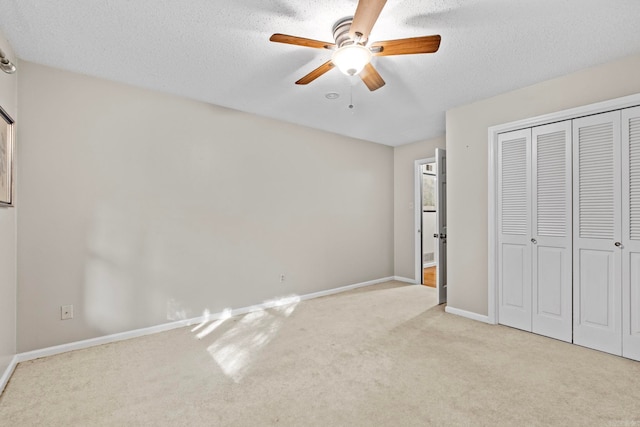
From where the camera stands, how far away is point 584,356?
8.52 ft

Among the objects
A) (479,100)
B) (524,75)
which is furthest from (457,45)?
(479,100)

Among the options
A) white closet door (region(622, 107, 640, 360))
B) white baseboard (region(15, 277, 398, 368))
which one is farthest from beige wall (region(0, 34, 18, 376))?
white closet door (region(622, 107, 640, 360))

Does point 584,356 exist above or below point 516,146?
below

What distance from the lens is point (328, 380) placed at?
87.8 inches

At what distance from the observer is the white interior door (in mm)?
4137

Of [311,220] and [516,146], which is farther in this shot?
[311,220]

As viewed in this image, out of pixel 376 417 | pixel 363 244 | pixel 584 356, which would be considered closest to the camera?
pixel 376 417

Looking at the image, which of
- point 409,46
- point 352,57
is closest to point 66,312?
point 352,57

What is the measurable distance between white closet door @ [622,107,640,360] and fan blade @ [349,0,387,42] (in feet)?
7.97

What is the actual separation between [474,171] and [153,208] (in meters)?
3.52

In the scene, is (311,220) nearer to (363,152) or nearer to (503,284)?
(363,152)

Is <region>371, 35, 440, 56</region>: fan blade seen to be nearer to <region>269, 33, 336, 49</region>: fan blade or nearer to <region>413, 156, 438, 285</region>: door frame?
<region>269, 33, 336, 49</region>: fan blade

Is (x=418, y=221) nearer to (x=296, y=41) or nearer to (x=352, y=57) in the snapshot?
(x=352, y=57)

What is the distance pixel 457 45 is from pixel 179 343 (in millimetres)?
3466
